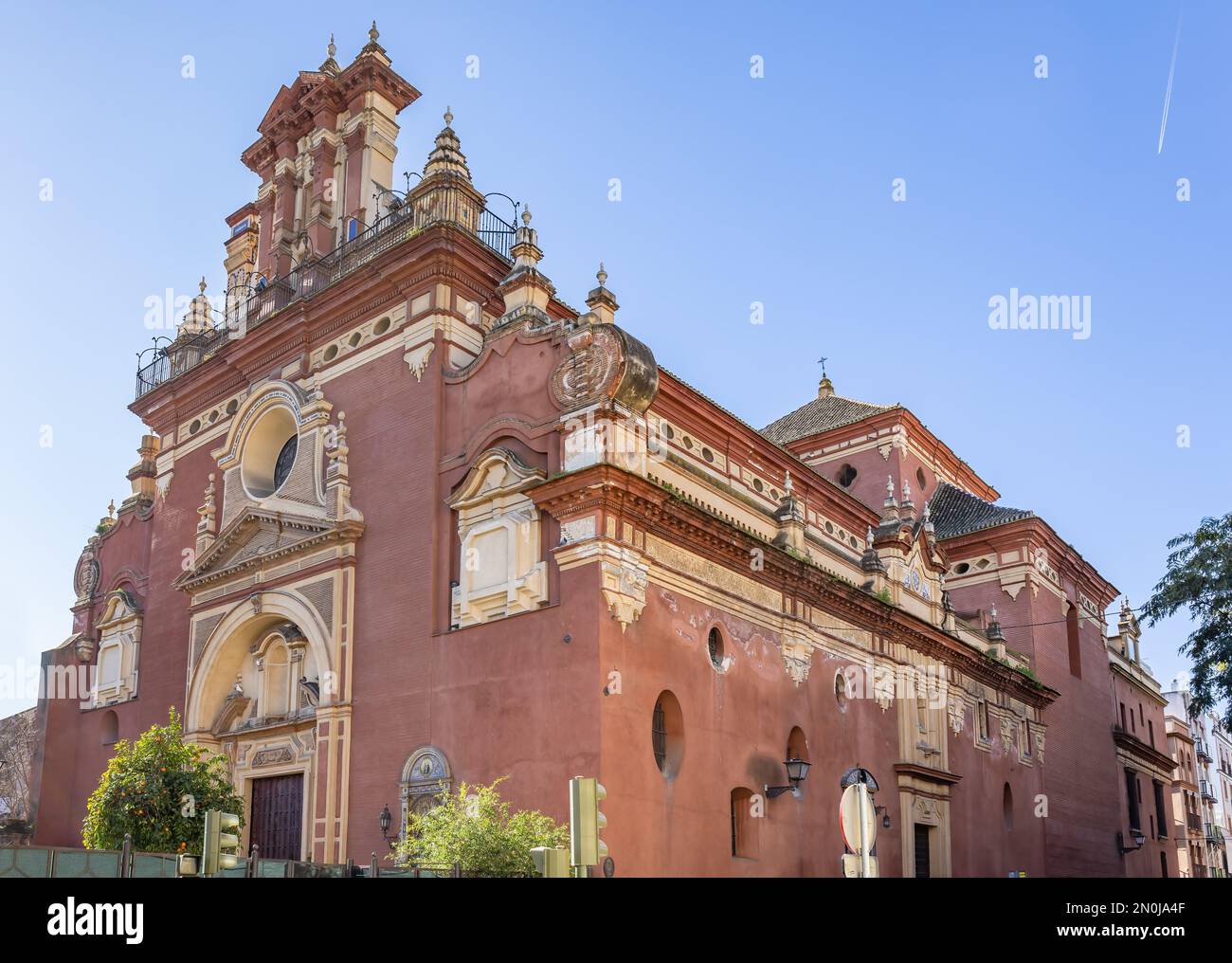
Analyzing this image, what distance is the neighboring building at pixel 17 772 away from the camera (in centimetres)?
2929

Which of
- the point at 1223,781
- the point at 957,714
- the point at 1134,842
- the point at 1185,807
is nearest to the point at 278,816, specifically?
the point at 957,714

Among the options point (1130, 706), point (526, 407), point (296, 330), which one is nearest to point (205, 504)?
point (296, 330)

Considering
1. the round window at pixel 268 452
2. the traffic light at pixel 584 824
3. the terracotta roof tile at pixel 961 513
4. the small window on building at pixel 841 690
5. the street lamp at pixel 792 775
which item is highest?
the terracotta roof tile at pixel 961 513

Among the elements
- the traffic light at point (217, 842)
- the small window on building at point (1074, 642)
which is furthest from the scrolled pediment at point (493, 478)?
the small window on building at point (1074, 642)

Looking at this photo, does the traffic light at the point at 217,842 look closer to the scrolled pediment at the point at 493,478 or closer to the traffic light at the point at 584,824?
the traffic light at the point at 584,824

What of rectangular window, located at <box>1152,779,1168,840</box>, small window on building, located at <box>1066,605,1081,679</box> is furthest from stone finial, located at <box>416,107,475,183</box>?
rectangular window, located at <box>1152,779,1168,840</box>

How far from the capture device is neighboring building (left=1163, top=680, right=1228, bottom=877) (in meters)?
52.7

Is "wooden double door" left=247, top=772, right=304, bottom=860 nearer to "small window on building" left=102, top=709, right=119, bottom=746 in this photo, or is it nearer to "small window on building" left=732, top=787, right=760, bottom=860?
"small window on building" left=102, top=709, right=119, bottom=746

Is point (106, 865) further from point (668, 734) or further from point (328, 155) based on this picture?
point (328, 155)

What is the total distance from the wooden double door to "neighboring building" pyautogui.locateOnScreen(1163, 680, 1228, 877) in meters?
29.8

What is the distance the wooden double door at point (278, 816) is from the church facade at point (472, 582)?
7 cm

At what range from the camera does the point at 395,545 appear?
2152 centimetres

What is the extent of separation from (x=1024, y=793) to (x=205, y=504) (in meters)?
23.4

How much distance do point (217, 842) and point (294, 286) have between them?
17290mm
